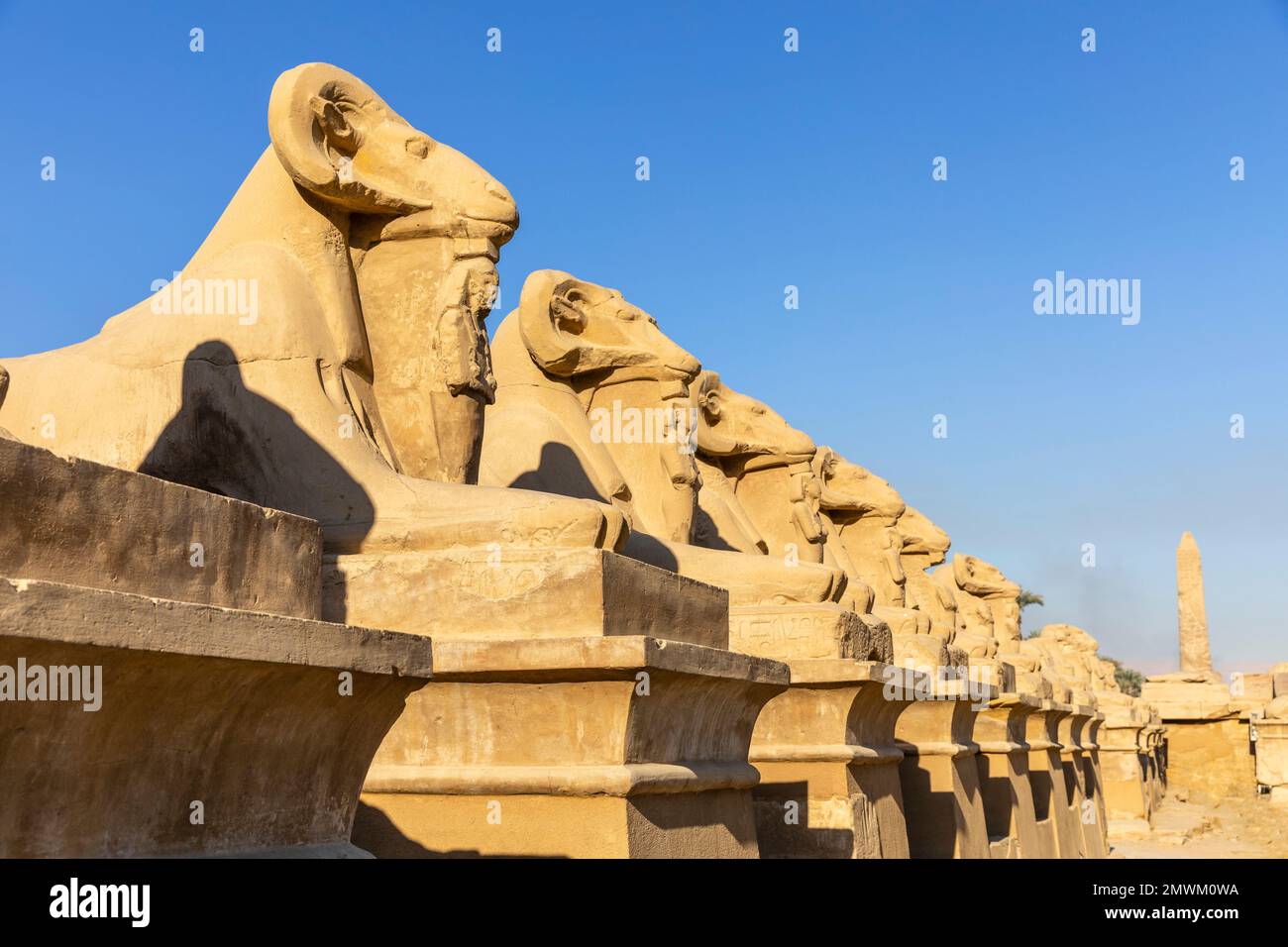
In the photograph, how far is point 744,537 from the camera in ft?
25.5

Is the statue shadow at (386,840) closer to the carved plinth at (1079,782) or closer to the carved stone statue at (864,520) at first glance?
the carved stone statue at (864,520)

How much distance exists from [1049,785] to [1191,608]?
37.4 meters

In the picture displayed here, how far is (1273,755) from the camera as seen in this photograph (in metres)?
22.8

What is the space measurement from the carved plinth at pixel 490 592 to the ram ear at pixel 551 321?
2468 mm

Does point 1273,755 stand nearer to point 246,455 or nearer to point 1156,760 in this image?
point 1156,760

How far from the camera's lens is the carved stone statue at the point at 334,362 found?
12.3 feet

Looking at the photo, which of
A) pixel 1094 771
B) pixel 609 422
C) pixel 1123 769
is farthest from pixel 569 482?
pixel 1123 769

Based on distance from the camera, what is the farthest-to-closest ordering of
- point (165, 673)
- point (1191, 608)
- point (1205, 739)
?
point (1191, 608)
point (1205, 739)
point (165, 673)

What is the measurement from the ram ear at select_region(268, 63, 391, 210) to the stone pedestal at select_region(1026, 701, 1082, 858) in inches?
337

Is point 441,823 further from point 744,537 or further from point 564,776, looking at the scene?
point 744,537

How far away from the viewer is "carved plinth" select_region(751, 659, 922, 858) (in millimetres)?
5637

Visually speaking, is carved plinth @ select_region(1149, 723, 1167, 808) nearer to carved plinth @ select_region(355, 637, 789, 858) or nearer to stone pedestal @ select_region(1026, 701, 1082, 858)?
stone pedestal @ select_region(1026, 701, 1082, 858)

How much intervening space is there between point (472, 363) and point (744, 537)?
142 inches
